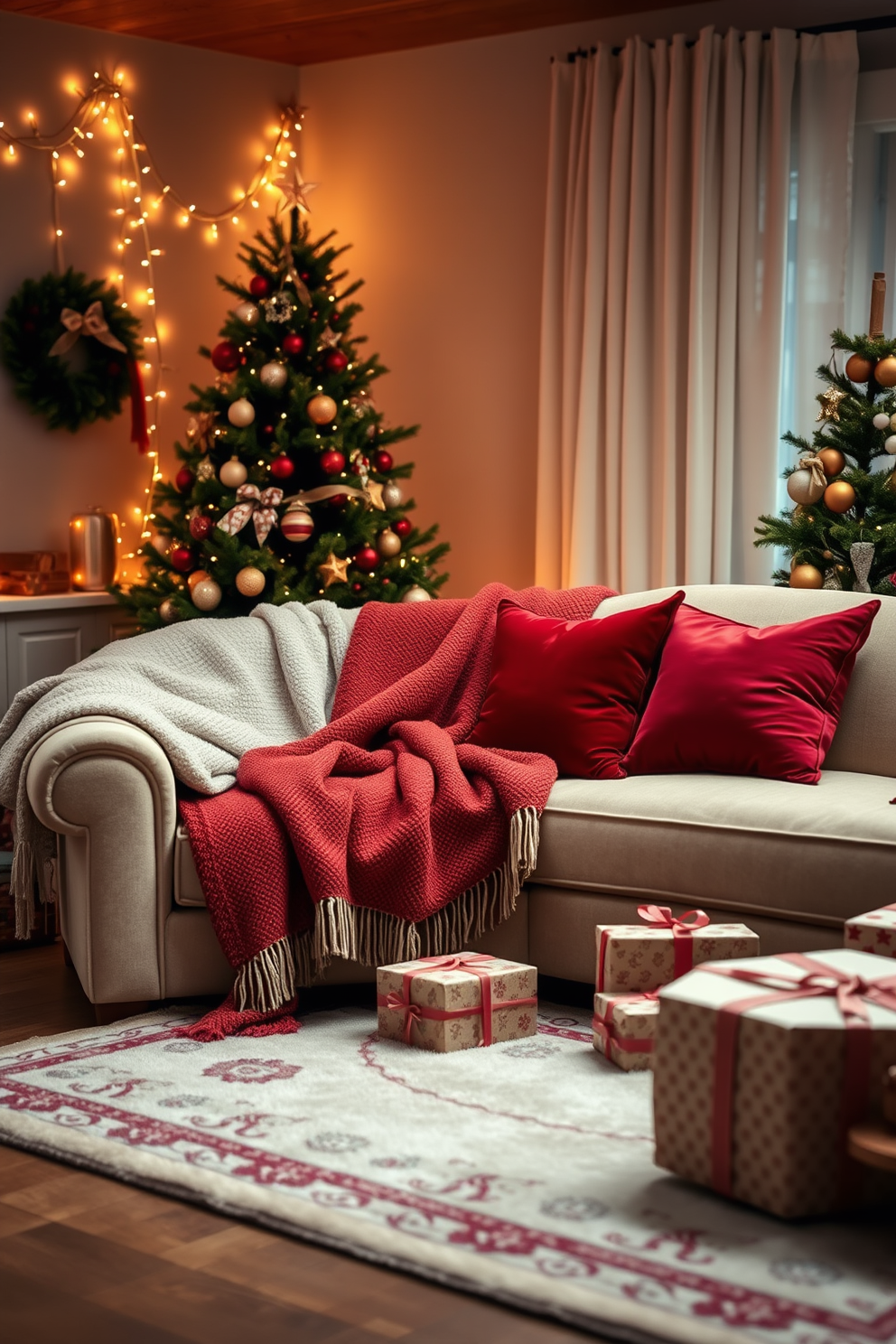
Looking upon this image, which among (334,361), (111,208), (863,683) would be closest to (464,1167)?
(863,683)

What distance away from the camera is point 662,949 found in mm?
2809

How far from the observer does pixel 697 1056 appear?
214 centimetres

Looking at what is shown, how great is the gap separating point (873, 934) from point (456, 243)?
3476 mm

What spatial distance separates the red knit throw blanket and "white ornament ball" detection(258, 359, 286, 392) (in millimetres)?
1470

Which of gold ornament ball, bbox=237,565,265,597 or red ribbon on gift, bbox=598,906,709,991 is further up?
gold ornament ball, bbox=237,565,265,597

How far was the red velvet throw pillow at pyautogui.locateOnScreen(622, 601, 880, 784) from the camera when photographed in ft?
10.8

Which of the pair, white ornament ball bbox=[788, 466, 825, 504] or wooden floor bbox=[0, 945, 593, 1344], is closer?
wooden floor bbox=[0, 945, 593, 1344]

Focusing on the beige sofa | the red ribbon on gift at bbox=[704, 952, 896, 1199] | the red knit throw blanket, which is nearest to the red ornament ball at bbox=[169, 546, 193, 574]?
the red knit throw blanket

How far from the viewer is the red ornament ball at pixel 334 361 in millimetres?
4652

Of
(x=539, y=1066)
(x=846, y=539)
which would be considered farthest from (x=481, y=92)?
(x=539, y=1066)

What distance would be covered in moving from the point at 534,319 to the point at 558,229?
0.34 metres

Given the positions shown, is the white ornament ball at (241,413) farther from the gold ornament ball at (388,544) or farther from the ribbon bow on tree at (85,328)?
the ribbon bow on tree at (85,328)

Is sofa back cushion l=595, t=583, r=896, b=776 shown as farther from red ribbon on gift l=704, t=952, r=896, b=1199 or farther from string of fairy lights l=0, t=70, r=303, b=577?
string of fairy lights l=0, t=70, r=303, b=577

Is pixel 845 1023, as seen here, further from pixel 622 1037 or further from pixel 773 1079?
pixel 622 1037
